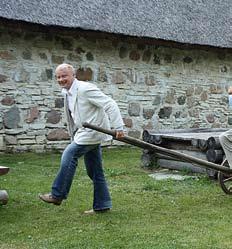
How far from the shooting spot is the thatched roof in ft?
31.9

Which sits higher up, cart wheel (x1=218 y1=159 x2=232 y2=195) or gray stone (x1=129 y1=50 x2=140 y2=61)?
gray stone (x1=129 y1=50 x2=140 y2=61)

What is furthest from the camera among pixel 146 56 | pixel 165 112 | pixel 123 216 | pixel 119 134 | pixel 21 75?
pixel 165 112

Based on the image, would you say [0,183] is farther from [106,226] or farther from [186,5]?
[186,5]

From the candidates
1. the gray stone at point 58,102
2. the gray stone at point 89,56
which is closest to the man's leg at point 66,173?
the gray stone at point 58,102

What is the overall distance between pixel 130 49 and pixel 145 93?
36.6 inches

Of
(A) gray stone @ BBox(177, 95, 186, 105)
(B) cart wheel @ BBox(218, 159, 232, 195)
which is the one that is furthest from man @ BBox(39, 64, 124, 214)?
(A) gray stone @ BBox(177, 95, 186, 105)

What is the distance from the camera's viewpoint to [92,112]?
5273 millimetres

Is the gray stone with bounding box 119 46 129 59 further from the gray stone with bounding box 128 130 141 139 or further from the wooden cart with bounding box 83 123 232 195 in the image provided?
the wooden cart with bounding box 83 123 232 195

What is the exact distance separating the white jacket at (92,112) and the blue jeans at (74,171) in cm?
10

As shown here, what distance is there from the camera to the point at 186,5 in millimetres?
12406

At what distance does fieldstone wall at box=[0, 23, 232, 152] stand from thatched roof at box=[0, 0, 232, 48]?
35 centimetres

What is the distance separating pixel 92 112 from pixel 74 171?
553mm

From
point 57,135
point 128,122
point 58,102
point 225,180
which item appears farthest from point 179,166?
point 128,122

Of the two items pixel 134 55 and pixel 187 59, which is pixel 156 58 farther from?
→ pixel 187 59
